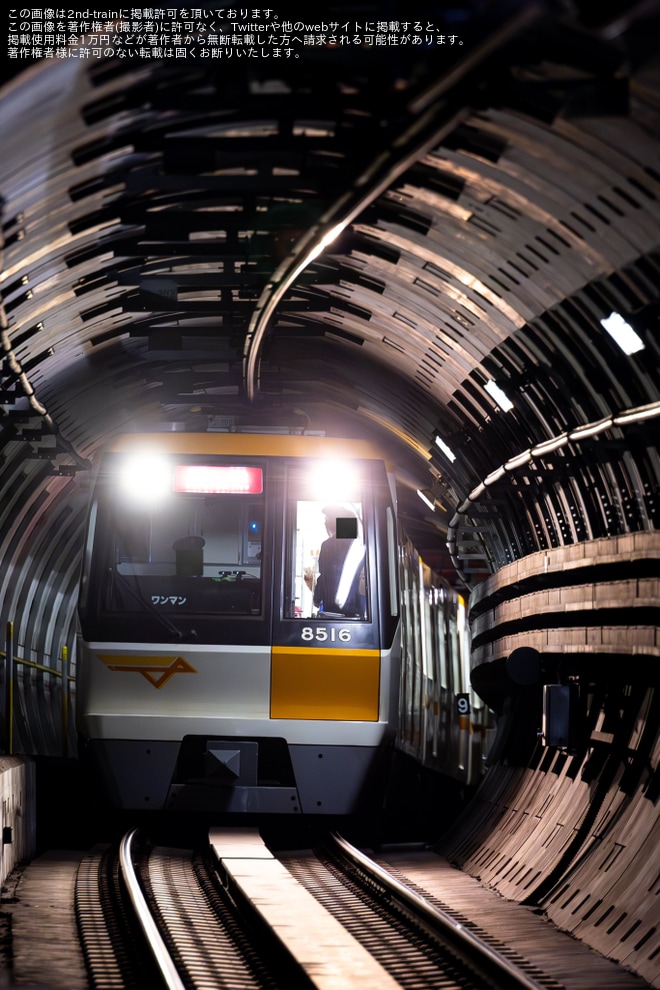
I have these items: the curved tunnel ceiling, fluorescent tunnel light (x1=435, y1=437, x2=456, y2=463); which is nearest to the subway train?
the curved tunnel ceiling

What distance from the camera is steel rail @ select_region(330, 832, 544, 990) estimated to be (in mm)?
7223

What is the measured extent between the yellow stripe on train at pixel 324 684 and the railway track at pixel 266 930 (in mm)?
1161

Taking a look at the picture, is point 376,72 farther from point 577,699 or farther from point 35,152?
point 577,699

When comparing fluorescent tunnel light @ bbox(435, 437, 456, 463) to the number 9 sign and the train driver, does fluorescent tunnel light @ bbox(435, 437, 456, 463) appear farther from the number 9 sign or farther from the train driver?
the train driver

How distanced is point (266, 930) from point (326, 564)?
4.93 m

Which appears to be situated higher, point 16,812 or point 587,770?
point 587,770

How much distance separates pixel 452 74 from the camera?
7.63 m

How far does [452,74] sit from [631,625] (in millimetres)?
4164

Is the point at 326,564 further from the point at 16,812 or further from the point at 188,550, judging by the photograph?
the point at 16,812

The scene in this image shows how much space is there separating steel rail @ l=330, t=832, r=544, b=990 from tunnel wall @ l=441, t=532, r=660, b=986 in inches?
30.3

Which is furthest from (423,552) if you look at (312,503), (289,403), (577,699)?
(577,699)

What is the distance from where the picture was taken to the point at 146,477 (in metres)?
13.6

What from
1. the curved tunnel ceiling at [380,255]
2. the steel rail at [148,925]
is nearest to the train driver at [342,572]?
the curved tunnel ceiling at [380,255]

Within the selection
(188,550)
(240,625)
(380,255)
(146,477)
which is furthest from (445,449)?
(240,625)
